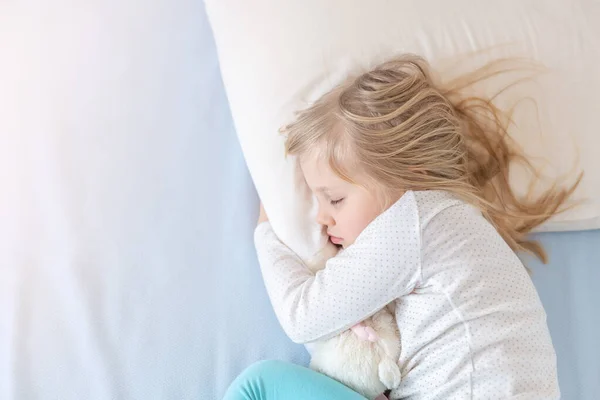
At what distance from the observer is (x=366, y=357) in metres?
0.97

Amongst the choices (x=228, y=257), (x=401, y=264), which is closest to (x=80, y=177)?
(x=228, y=257)

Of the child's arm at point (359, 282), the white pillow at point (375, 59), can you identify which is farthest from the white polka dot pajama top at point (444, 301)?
the white pillow at point (375, 59)

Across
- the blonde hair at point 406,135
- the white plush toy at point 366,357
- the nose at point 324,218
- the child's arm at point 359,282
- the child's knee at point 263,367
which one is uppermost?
the blonde hair at point 406,135

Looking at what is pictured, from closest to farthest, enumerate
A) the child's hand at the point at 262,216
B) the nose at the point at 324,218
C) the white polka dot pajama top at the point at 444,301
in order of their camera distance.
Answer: the white polka dot pajama top at the point at 444,301 → the nose at the point at 324,218 → the child's hand at the point at 262,216

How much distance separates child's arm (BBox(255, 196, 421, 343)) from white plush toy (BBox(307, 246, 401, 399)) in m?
0.02

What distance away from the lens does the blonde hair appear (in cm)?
97

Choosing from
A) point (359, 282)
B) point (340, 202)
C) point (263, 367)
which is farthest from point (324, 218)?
point (263, 367)

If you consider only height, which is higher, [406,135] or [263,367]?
[406,135]

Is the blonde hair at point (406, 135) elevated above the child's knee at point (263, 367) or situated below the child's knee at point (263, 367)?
above

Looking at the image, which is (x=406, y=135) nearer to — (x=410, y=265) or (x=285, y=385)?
(x=410, y=265)

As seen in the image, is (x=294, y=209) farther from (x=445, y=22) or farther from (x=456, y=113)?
(x=445, y=22)

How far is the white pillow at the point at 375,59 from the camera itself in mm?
1121

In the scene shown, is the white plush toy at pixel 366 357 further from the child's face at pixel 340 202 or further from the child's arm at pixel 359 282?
the child's face at pixel 340 202

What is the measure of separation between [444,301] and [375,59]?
0.45 m
